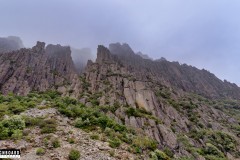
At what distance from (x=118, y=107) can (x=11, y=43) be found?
135m

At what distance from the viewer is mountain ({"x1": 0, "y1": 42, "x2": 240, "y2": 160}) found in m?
30.9

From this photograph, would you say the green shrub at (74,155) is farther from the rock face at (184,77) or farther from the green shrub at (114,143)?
the rock face at (184,77)

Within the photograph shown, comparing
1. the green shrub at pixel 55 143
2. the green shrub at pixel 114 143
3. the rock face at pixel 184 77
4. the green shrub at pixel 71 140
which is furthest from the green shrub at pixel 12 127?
the rock face at pixel 184 77

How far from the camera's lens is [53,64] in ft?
373

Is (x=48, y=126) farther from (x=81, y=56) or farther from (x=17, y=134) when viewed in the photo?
(x=81, y=56)

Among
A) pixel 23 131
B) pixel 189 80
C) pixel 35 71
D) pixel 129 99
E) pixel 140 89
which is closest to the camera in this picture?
pixel 23 131

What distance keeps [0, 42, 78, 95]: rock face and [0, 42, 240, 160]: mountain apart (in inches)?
12.2

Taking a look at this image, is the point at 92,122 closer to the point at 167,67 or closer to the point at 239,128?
the point at 239,128

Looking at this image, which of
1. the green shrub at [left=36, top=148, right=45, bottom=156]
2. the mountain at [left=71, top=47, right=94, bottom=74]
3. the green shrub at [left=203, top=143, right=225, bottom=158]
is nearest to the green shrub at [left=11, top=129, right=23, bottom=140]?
the green shrub at [left=36, top=148, right=45, bottom=156]

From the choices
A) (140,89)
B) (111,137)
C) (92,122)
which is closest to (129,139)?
(111,137)

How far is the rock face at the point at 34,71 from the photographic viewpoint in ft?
281

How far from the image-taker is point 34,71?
98.4 metres

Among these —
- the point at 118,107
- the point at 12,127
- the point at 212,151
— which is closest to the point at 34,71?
the point at 118,107

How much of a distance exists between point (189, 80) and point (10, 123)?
4506 inches
